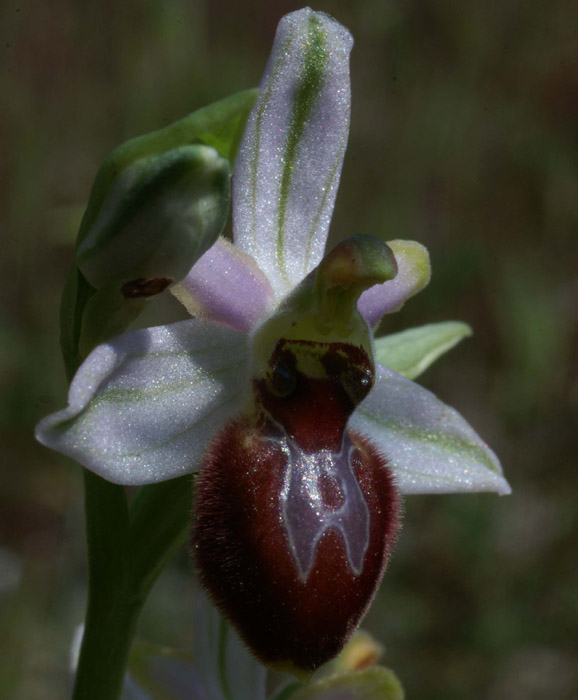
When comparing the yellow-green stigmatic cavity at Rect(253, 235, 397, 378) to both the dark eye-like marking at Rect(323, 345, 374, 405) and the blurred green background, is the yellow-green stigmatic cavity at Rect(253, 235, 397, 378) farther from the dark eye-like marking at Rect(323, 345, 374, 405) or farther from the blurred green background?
the blurred green background

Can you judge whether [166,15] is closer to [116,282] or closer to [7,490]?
[7,490]

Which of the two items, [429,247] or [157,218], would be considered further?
[429,247]

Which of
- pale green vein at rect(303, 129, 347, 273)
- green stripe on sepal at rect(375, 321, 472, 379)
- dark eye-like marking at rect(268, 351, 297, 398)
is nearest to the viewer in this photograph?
dark eye-like marking at rect(268, 351, 297, 398)

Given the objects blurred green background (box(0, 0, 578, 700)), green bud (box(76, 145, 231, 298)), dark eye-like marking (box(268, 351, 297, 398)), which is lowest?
blurred green background (box(0, 0, 578, 700))

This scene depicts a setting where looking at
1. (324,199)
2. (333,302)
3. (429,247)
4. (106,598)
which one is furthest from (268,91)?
(429,247)

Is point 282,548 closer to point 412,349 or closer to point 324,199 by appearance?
point 324,199

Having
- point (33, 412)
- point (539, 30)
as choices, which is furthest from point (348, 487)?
point (539, 30)

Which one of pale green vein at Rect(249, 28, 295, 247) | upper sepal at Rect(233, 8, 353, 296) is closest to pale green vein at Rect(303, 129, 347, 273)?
upper sepal at Rect(233, 8, 353, 296)
